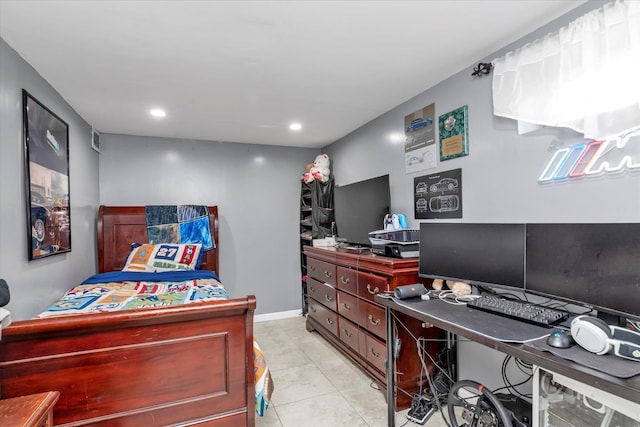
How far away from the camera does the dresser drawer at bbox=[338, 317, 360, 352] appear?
9.14 ft

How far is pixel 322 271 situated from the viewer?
343 cm

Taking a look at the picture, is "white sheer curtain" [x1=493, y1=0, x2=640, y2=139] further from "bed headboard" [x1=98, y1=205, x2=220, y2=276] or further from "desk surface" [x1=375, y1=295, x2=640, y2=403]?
"bed headboard" [x1=98, y1=205, x2=220, y2=276]

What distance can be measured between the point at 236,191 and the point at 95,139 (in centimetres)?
161

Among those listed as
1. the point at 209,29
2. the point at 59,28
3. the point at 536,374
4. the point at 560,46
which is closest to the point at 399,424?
the point at 536,374

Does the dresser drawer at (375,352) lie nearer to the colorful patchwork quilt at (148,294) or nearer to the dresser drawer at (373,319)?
the dresser drawer at (373,319)

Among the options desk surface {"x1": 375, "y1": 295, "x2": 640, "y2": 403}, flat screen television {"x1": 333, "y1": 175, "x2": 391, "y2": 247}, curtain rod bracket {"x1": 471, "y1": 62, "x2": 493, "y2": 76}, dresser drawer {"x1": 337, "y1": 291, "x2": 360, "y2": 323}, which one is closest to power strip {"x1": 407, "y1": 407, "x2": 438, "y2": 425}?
dresser drawer {"x1": 337, "y1": 291, "x2": 360, "y2": 323}

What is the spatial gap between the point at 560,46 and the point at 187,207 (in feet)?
12.0

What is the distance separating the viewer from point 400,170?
3041 millimetres

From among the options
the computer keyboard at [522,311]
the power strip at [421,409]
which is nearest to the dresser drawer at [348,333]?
the power strip at [421,409]

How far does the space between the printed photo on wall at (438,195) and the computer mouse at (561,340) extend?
1.21 meters

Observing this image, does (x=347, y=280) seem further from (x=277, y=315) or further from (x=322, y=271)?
(x=277, y=315)

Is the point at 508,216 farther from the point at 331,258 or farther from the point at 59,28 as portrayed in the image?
the point at 59,28

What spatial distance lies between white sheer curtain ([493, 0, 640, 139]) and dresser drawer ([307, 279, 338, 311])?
6.93ft

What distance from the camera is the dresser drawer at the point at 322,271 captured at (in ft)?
10.4
